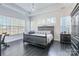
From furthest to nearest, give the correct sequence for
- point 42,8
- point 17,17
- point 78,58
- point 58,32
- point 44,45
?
point 17,17
point 58,32
point 42,8
point 44,45
point 78,58

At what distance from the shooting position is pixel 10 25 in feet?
14.7

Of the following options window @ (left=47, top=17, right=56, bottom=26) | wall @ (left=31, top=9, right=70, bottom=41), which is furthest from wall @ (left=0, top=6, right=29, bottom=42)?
window @ (left=47, top=17, right=56, bottom=26)

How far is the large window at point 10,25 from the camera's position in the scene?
159 inches

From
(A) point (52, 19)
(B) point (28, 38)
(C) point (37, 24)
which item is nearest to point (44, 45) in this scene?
(B) point (28, 38)

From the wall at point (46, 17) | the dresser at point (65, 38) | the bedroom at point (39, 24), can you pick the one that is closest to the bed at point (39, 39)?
the bedroom at point (39, 24)

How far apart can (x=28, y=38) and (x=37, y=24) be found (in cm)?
98

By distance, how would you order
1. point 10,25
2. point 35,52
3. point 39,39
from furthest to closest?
1. point 10,25
2. point 39,39
3. point 35,52

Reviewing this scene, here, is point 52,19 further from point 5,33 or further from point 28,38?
point 5,33

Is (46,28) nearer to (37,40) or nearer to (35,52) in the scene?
(37,40)

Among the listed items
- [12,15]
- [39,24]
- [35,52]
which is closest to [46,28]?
[39,24]

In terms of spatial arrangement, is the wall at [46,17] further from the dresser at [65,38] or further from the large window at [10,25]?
the large window at [10,25]

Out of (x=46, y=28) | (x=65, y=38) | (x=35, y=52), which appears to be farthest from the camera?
(x=46, y=28)

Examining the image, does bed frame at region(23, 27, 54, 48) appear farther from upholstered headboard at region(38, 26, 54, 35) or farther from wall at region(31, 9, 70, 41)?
upholstered headboard at region(38, 26, 54, 35)

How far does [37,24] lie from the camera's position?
4.50m
